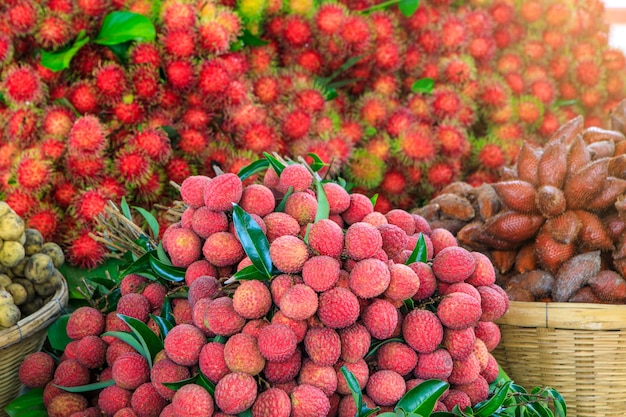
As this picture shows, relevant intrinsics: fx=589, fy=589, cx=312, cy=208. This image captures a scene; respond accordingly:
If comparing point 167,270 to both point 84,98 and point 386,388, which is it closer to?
point 386,388

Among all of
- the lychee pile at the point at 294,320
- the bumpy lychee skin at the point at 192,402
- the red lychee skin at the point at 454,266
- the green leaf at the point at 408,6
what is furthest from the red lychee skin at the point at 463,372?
the green leaf at the point at 408,6

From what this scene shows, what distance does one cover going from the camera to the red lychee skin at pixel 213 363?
76cm

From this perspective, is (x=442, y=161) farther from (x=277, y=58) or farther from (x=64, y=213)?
(x=64, y=213)

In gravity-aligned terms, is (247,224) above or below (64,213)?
above

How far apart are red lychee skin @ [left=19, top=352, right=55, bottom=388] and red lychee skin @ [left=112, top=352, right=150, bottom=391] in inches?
7.7

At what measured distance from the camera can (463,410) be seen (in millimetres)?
825

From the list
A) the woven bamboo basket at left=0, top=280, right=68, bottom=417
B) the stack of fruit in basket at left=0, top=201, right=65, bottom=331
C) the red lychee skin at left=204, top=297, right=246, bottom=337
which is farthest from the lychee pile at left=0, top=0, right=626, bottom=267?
the red lychee skin at left=204, top=297, right=246, bottom=337

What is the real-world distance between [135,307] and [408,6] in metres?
1.41

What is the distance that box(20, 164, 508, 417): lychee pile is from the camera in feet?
2.47

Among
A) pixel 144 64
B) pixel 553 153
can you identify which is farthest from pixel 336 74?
pixel 553 153

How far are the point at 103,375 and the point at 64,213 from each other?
69 centimetres

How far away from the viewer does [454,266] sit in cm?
86

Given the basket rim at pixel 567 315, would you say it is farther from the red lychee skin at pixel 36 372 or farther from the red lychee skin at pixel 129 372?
the red lychee skin at pixel 36 372

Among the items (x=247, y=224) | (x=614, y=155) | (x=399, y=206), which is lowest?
(x=399, y=206)
